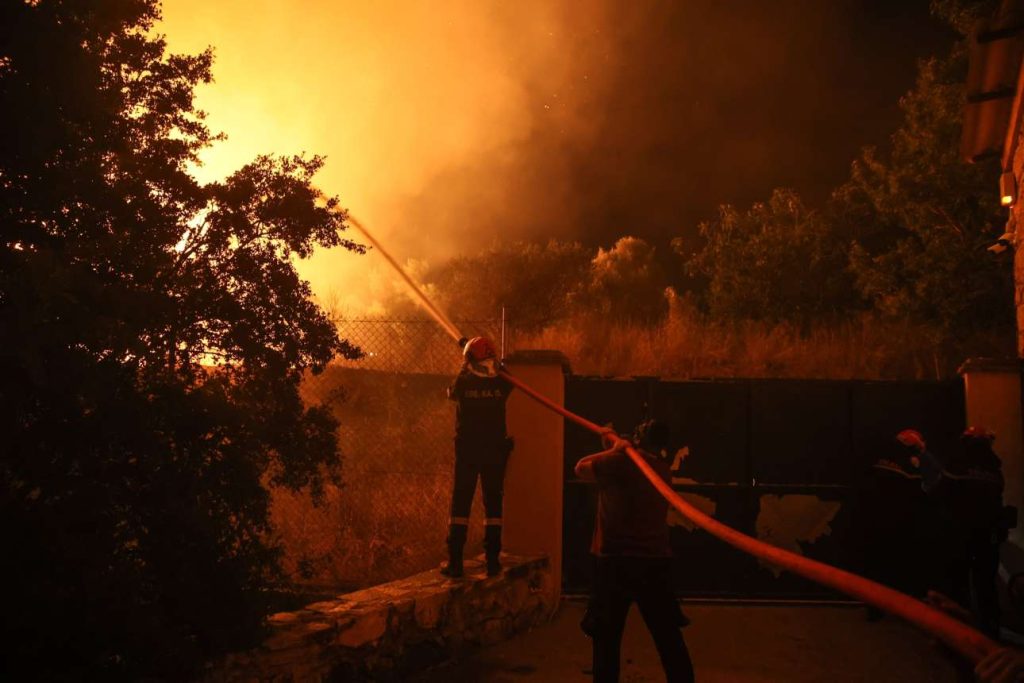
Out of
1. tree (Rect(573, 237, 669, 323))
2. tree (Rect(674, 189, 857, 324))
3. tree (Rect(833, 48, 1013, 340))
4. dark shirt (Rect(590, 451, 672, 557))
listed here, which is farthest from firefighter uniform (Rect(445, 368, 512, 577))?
tree (Rect(573, 237, 669, 323))

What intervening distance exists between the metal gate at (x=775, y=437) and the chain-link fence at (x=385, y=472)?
175 cm

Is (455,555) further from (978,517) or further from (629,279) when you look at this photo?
(629,279)

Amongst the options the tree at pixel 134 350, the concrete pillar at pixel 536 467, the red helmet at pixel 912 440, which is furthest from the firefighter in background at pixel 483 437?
the red helmet at pixel 912 440

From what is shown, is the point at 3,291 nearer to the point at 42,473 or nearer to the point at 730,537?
the point at 42,473

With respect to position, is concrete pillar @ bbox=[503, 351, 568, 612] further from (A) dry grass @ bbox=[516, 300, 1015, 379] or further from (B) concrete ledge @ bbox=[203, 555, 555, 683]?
(A) dry grass @ bbox=[516, 300, 1015, 379]

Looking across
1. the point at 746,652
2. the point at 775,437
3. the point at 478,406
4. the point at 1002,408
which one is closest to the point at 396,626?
the point at 478,406

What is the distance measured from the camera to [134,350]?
374 centimetres

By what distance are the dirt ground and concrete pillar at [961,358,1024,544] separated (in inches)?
74.1

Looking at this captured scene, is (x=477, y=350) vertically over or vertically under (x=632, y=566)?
over

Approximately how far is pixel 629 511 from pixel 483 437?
5.83ft

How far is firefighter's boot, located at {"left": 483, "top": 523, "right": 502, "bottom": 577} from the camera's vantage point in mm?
6332

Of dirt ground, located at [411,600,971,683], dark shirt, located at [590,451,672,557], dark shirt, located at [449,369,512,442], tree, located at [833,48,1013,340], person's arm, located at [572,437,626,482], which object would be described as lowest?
dirt ground, located at [411,600,971,683]

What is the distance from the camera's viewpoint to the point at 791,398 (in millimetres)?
8023

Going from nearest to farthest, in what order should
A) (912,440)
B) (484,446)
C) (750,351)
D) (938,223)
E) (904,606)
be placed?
(904,606) → (484,446) → (912,440) → (750,351) → (938,223)
